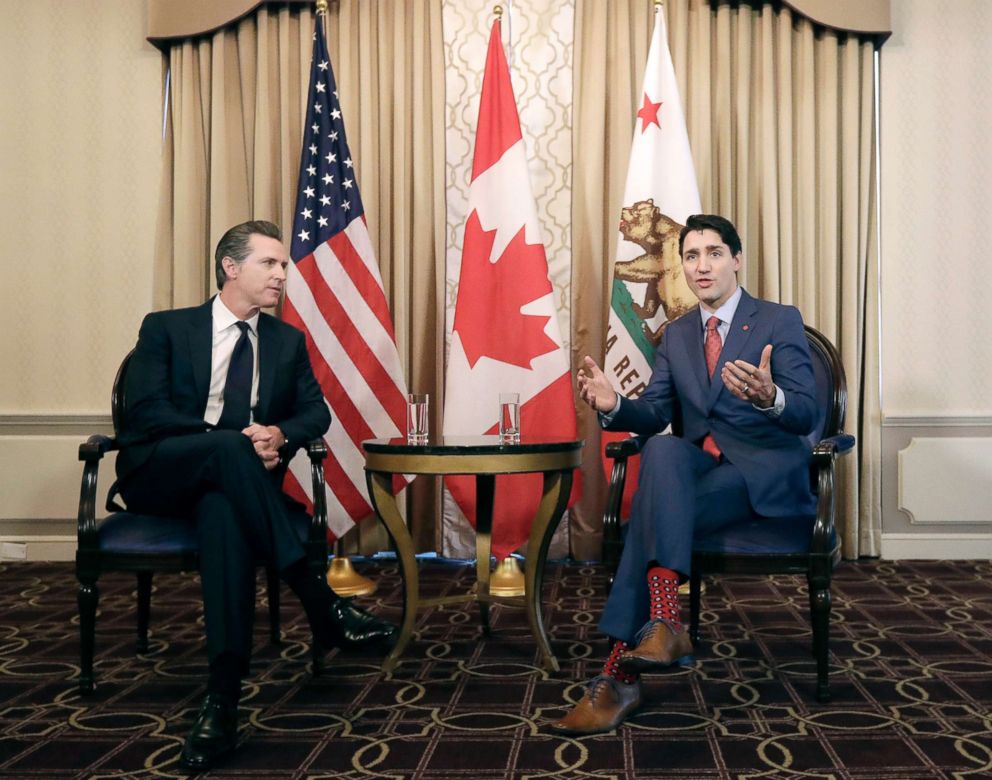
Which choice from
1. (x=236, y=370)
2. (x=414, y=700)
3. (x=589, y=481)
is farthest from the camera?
(x=589, y=481)

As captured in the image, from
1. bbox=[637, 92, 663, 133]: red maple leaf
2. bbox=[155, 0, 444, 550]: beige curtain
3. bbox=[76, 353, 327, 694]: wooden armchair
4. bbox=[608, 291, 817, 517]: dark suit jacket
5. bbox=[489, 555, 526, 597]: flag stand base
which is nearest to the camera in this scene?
bbox=[76, 353, 327, 694]: wooden armchair

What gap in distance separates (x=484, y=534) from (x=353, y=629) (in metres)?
0.60

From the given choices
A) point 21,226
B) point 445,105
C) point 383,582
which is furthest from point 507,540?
point 21,226

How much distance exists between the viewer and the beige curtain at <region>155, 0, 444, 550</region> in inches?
197

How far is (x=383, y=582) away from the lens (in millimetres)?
4441

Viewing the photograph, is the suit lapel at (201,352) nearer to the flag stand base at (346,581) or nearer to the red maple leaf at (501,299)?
the flag stand base at (346,581)

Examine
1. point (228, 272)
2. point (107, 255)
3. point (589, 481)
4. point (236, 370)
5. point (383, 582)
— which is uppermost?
point (107, 255)

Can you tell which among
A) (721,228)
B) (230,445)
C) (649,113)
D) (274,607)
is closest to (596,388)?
(721,228)

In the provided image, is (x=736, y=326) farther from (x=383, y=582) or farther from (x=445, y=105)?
(x=445, y=105)

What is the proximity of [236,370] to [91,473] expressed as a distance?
538 millimetres

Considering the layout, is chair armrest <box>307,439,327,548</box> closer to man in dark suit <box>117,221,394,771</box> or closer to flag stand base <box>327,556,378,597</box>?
man in dark suit <box>117,221,394,771</box>

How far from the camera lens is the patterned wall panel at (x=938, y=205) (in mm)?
4949

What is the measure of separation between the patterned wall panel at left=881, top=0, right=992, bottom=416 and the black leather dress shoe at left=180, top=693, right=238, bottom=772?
3.90m

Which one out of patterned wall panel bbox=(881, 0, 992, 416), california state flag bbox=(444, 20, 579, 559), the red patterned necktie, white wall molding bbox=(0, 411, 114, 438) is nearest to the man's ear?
california state flag bbox=(444, 20, 579, 559)
